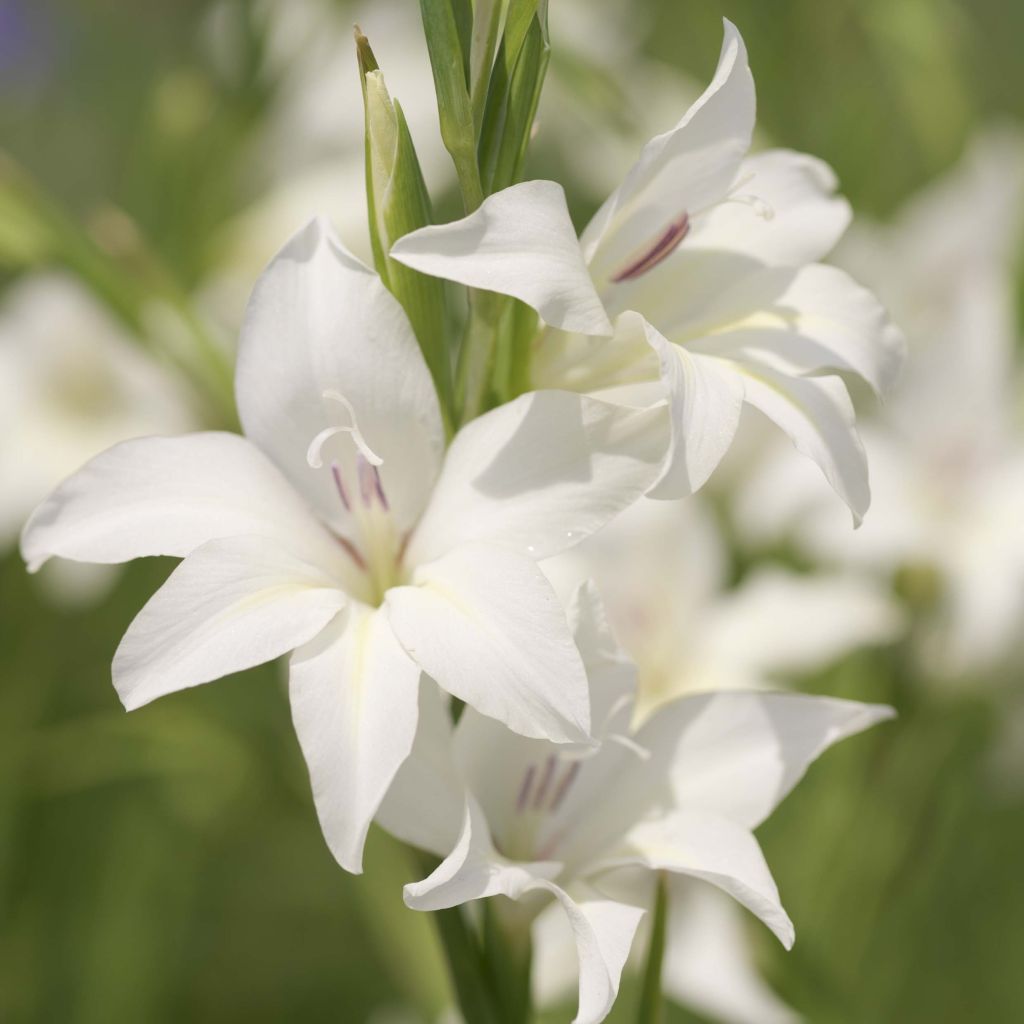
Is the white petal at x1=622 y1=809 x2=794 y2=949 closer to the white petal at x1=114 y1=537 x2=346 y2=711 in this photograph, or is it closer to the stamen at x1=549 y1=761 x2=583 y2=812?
the stamen at x1=549 y1=761 x2=583 y2=812

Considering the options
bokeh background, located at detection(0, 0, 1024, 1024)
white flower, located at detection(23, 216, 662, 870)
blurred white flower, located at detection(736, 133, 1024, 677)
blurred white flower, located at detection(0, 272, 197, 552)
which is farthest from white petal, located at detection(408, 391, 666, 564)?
blurred white flower, located at detection(0, 272, 197, 552)

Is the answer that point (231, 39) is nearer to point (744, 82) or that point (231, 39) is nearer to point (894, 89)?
point (894, 89)

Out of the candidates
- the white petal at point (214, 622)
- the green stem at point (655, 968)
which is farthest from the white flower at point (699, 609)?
the white petal at point (214, 622)

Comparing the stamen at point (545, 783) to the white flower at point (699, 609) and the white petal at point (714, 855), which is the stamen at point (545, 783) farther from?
the white flower at point (699, 609)

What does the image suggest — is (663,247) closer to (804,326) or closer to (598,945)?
(804,326)

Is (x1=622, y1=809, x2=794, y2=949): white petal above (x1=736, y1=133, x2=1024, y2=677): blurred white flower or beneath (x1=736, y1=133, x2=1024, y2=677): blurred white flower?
above

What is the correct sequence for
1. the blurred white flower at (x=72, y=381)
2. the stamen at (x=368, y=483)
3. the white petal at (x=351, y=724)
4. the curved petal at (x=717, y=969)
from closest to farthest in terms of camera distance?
the white petal at (x=351, y=724)
the stamen at (x=368, y=483)
the curved petal at (x=717, y=969)
the blurred white flower at (x=72, y=381)

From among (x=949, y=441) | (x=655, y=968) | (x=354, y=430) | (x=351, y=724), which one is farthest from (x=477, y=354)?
(x=949, y=441)

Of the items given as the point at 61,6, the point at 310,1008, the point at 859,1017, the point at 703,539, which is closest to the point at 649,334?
→ the point at 703,539
